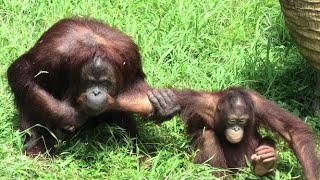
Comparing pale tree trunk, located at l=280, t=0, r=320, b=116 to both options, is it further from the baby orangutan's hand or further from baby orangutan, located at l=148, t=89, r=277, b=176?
the baby orangutan's hand

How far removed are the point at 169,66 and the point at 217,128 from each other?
1089mm

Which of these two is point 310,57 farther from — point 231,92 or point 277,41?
point 277,41

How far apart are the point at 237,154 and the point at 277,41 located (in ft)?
5.34

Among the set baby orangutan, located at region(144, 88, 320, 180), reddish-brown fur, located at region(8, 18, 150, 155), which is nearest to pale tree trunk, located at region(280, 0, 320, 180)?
baby orangutan, located at region(144, 88, 320, 180)

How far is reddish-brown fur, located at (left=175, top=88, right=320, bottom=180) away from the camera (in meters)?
4.04

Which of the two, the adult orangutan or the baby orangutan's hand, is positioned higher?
the adult orangutan

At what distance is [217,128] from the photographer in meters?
4.09

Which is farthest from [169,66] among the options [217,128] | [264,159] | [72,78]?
[264,159]

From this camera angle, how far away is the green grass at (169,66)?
401 centimetres

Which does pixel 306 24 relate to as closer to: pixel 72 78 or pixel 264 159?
pixel 264 159

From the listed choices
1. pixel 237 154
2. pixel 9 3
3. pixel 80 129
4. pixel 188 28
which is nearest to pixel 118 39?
pixel 80 129

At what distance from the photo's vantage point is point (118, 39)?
163 inches

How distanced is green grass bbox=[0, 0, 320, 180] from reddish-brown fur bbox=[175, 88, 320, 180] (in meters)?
0.11

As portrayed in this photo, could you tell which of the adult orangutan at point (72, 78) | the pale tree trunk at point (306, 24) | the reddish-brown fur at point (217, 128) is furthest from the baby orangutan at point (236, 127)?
the pale tree trunk at point (306, 24)
